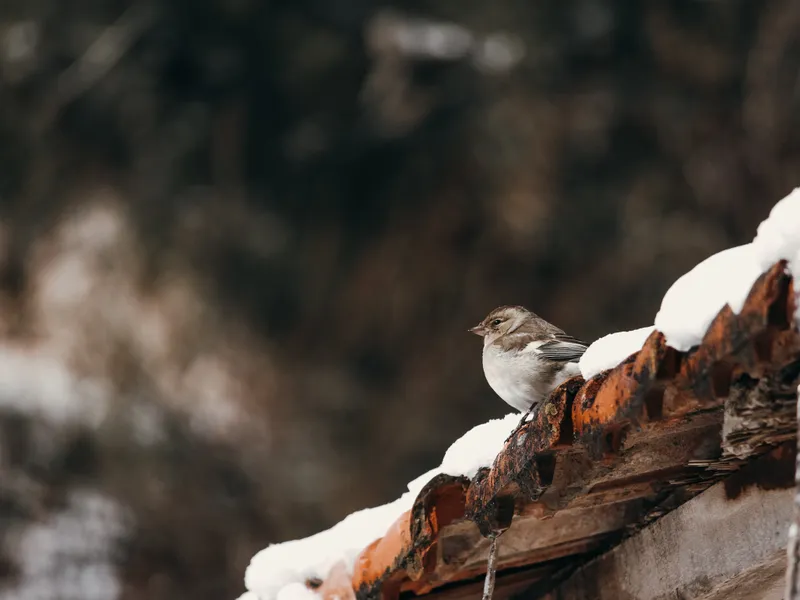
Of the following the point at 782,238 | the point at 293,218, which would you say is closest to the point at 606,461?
the point at 782,238

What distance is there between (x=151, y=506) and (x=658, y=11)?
757 centimetres

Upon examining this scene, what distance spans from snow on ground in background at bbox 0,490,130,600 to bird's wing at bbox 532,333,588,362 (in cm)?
971

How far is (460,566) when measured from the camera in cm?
322

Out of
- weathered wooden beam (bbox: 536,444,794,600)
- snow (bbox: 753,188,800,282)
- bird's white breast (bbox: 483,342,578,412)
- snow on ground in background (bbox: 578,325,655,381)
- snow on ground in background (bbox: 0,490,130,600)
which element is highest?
snow on ground in background (bbox: 0,490,130,600)

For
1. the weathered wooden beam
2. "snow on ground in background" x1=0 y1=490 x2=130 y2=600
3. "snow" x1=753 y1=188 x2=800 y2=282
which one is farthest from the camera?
"snow on ground in background" x1=0 y1=490 x2=130 y2=600

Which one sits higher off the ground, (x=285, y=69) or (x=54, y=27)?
(x=54, y=27)

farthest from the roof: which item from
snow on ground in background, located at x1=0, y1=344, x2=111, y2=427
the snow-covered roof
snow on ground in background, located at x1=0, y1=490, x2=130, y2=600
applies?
snow on ground in background, located at x1=0, y1=490, x2=130, y2=600

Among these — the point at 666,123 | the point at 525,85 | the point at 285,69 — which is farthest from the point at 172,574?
the point at 666,123

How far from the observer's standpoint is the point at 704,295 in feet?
7.02

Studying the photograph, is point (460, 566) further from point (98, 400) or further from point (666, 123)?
point (666, 123)

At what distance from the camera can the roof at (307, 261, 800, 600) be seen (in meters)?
2.07

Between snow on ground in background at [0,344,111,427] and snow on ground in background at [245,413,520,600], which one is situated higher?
snow on ground in background at [0,344,111,427]

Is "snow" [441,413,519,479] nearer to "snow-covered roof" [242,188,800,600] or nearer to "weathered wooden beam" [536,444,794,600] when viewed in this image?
"snow-covered roof" [242,188,800,600]

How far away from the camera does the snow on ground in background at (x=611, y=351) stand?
242 cm
